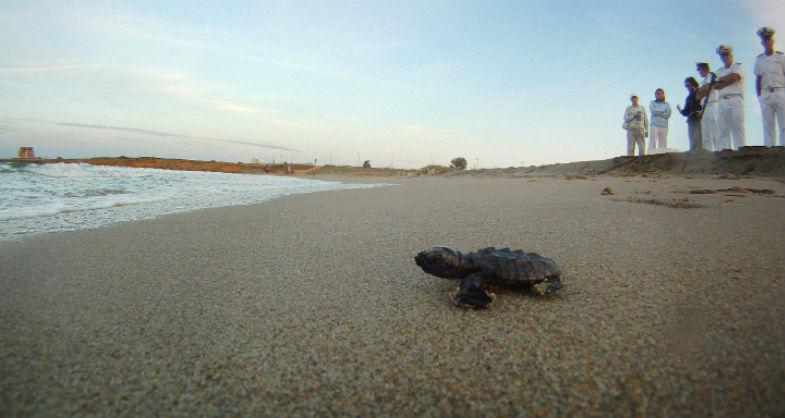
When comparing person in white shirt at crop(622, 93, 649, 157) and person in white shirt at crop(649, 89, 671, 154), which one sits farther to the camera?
person in white shirt at crop(622, 93, 649, 157)

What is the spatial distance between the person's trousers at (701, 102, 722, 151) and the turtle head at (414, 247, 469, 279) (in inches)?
352

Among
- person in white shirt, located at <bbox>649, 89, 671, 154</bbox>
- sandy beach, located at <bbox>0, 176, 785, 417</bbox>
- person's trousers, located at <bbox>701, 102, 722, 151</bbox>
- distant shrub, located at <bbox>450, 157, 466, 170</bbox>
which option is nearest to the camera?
sandy beach, located at <bbox>0, 176, 785, 417</bbox>

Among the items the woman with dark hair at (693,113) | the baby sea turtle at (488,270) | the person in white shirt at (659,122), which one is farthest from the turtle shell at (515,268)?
the person in white shirt at (659,122)

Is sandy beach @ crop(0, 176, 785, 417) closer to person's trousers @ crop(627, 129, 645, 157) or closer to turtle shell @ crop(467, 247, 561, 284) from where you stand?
turtle shell @ crop(467, 247, 561, 284)

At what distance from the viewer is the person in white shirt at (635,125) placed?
10234 millimetres

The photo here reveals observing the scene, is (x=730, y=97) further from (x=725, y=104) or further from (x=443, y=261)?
(x=443, y=261)

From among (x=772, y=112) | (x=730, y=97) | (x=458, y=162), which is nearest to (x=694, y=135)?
(x=730, y=97)

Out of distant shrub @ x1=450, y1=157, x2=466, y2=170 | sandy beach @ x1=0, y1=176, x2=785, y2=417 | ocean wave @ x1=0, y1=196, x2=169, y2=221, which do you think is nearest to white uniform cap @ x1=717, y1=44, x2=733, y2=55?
sandy beach @ x1=0, y1=176, x2=785, y2=417

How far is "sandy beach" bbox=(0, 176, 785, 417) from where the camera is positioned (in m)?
0.92

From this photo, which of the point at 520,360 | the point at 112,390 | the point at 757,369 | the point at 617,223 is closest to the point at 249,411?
the point at 112,390

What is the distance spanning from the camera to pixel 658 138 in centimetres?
976

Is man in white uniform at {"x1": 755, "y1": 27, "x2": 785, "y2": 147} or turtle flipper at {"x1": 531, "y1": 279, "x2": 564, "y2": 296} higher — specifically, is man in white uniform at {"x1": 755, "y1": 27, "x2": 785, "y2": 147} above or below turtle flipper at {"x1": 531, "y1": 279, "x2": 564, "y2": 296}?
above

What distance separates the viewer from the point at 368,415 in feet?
2.89

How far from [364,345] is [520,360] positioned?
46 centimetres
